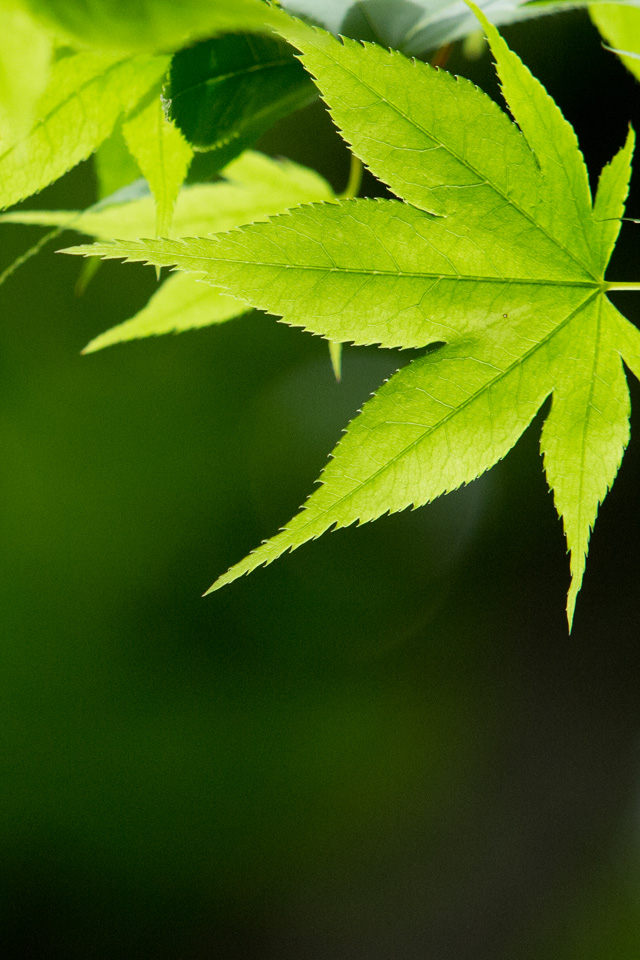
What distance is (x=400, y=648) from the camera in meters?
4.98

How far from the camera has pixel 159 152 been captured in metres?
0.43

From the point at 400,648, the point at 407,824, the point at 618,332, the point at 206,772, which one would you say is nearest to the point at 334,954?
the point at 407,824

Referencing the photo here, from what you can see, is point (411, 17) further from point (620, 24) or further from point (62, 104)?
point (62, 104)

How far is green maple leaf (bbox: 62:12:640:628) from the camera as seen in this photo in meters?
0.37

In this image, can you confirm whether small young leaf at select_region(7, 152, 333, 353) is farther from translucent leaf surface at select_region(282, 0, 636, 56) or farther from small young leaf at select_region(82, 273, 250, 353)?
translucent leaf surface at select_region(282, 0, 636, 56)

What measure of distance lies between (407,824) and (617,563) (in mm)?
2114

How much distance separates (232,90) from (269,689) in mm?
4767

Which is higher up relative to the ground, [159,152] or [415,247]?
[159,152]

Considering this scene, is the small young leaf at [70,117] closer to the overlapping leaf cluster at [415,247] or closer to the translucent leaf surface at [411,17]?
the overlapping leaf cluster at [415,247]

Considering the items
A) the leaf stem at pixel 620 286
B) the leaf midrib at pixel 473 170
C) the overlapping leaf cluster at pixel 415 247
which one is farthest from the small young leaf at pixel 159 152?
the leaf stem at pixel 620 286

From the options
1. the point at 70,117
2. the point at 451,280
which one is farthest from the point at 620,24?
the point at 70,117

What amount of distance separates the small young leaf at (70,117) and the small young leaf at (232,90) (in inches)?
1.0

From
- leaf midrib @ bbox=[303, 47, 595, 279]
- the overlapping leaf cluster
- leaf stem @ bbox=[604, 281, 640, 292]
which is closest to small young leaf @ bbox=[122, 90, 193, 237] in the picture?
the overlapping leaf cluster

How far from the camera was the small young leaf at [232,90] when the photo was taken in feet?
1.42
